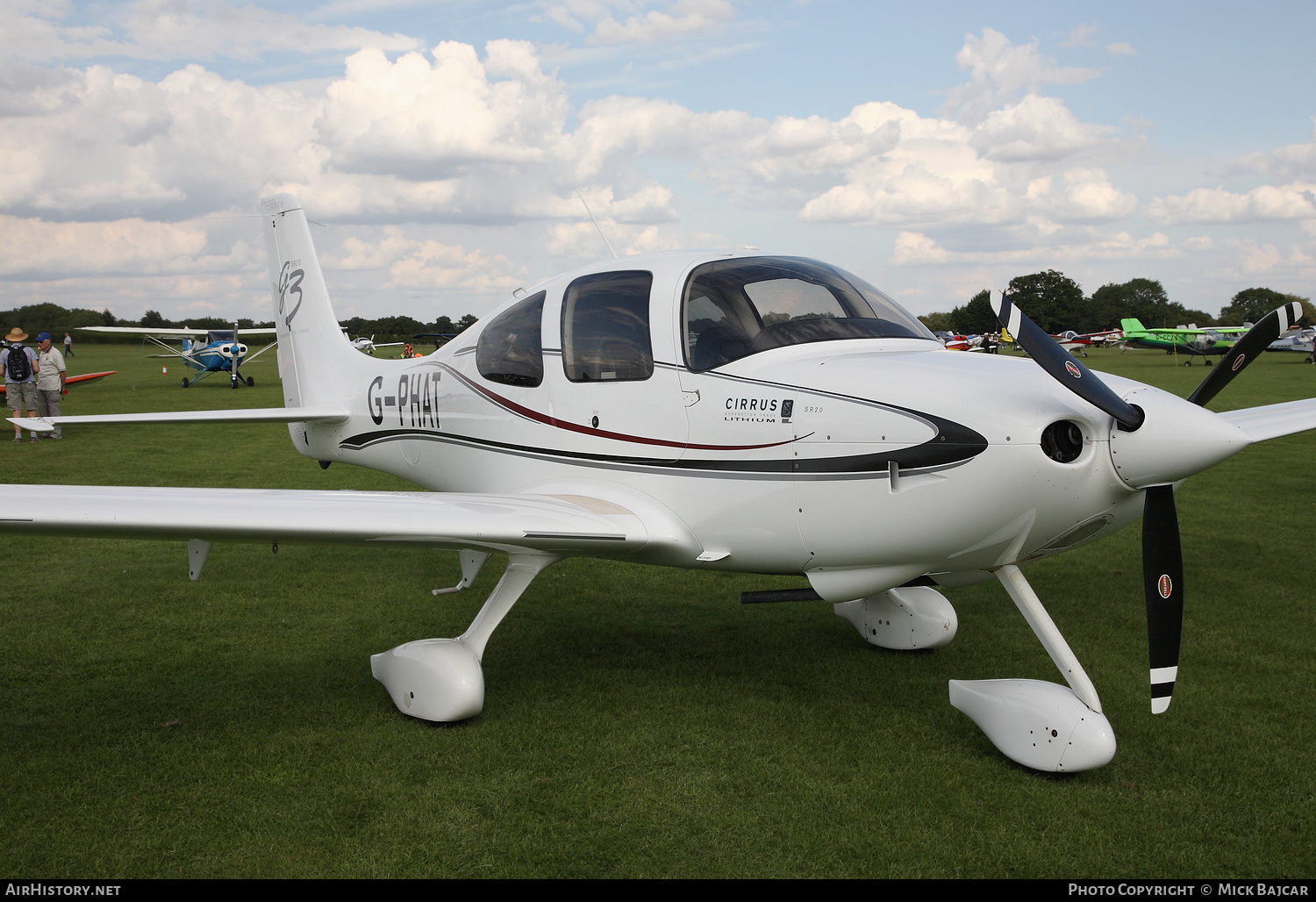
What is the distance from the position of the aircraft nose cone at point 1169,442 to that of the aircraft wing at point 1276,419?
3.89ft

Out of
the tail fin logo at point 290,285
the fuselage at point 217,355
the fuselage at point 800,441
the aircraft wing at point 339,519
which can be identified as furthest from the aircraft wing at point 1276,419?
the fuselage at point 217,355

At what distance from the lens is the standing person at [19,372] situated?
14977 millimetres

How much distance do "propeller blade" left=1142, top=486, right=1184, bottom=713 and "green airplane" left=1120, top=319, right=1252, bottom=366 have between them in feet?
146

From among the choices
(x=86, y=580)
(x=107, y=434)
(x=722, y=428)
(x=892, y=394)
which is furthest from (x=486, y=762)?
(x=107, y=434)

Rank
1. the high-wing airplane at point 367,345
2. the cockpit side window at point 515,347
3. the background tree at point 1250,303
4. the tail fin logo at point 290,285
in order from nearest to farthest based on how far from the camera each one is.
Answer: the cockpit side window at point 515,347, the tail fin logo at point 290,285, the high-wing airplane at point 367,345, the background tree at point 1250,303

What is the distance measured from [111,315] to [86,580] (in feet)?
379

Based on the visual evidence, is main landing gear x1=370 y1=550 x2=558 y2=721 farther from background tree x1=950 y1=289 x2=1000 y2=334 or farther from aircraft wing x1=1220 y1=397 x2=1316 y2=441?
background tree x1=950 y1=289 x2=1000 y2=334

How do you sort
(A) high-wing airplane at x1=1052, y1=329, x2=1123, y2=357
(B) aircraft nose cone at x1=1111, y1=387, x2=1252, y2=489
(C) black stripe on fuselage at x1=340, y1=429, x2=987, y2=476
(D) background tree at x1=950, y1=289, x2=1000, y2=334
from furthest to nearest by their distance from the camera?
(D) background tree at x1=950, y1=289, x2=1000, y2=334, (A) high-wing airplane at x1=1052, y1=329, x2=1123, y2=357, (C) black stripe on fuselage at x1=340, y1=429, x2=987, y2=476, (B) aircraft nose cone at x1=1111, y1=387, x2=1252, y2=489

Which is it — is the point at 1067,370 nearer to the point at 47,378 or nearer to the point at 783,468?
the point at 783,468

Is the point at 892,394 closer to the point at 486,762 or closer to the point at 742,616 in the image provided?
the point at 486,762

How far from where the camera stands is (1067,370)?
3395mm

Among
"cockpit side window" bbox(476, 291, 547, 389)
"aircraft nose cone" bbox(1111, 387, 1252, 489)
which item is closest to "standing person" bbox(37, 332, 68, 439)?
"cockpit side window" bbox(476, 291, 547, 389)

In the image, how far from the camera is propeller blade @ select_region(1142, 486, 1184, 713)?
3.53 m

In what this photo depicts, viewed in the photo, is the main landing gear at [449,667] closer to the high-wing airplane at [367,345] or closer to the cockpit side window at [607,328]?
the cockpit side window at [607,328]
